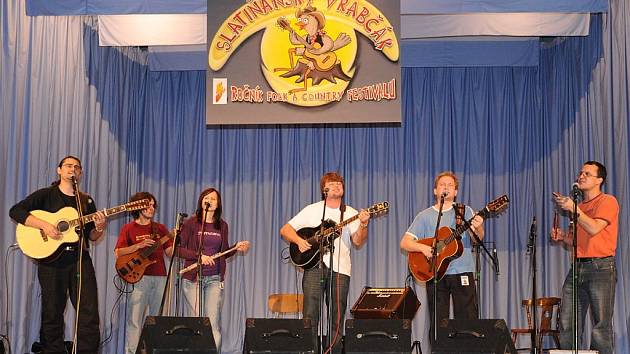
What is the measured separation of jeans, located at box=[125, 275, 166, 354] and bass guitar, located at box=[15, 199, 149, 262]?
99 cm

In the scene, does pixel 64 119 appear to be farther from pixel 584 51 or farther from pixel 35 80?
Result: pixel 584 51

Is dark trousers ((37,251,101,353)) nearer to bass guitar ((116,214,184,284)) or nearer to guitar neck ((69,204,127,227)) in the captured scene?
guitar neck ((69,204,127,227))

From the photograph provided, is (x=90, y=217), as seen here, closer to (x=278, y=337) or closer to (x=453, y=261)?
(x=278, y=337)

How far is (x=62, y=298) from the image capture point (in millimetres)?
7672

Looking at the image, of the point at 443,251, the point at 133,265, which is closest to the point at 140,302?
the point at 133,265

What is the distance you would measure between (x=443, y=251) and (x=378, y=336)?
1364 mm

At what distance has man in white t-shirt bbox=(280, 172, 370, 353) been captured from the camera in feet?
23.7

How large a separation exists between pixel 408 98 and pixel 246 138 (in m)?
2.21

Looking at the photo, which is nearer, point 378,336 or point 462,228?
point 378,336

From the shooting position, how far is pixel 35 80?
8.72 meters

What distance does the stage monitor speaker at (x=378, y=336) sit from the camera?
234 inches

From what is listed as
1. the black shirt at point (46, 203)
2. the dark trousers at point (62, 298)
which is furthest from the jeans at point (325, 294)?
the black shirt at point (46, 203)

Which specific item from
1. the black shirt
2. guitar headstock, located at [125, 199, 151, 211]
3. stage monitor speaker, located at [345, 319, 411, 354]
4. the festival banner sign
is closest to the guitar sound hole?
the black shirt

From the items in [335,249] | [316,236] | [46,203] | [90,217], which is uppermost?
[46,203]
